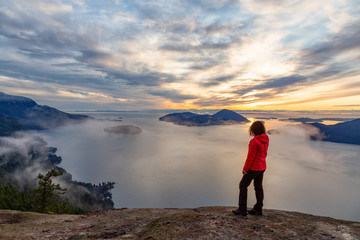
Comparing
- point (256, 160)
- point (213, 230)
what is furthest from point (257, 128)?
A: point (213, 230)

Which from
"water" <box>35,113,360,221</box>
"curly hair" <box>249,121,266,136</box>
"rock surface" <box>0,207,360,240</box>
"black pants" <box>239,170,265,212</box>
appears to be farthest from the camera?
"water" <box>35,113,360,221</box>

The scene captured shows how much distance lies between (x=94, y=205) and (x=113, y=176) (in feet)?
147

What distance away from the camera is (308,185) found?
443 feet

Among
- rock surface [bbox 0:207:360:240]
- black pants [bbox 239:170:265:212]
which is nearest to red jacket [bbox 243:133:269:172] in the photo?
black pants [bbox 239:170:265:212]

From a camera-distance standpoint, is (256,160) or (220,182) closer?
(256,160)

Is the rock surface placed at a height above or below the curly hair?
below

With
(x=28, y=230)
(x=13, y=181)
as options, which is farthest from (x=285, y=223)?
(x=13, y=181)

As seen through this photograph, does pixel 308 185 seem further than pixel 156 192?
Yes

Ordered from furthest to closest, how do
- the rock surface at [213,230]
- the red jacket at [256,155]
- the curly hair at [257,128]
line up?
the curly hair at [257,128], the red jacket at [256,155], the rock surface at [213,230]

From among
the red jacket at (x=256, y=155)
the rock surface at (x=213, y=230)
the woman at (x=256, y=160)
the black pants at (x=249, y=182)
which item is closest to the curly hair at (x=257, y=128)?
the woman at (x=256, y=160)

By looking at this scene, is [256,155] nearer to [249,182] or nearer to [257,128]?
[257,128]

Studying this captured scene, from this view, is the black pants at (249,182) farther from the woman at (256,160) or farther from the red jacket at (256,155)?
the red jacket at (256,155)

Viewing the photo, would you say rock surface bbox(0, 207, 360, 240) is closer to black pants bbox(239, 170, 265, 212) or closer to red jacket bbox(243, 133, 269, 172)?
black pants bbox(239, 170, 265, 212)

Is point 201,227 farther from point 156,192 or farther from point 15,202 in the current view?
point 156,192
